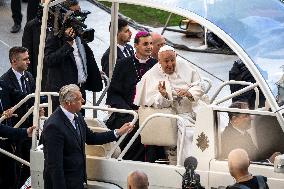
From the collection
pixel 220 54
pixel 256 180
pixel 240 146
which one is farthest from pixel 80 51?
pixel 220 54

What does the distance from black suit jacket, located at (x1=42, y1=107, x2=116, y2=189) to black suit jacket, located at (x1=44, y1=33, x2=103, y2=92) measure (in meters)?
1.75

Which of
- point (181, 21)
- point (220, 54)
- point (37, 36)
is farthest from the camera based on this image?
point (181, 21)

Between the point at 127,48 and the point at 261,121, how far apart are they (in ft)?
11.3

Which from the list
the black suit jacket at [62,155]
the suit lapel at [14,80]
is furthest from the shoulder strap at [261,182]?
the suit lapel at [14,80]

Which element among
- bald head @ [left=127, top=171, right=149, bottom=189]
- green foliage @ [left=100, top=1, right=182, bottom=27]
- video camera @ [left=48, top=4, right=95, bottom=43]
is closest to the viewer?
bald head @ [left=127, top=171, right=149, bottom=189]

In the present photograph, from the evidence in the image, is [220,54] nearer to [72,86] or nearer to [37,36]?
[37,36]

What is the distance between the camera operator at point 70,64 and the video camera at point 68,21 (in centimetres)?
58

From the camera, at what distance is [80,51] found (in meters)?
10.8

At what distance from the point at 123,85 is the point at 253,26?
1.93 metres

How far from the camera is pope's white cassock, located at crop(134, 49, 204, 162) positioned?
30.3 ft

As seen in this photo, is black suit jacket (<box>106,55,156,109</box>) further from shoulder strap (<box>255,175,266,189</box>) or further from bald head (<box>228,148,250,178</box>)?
shoulder strap (<box>255,175,266,189</box>)

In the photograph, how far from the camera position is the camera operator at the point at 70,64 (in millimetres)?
10633

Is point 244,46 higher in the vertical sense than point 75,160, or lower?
higher

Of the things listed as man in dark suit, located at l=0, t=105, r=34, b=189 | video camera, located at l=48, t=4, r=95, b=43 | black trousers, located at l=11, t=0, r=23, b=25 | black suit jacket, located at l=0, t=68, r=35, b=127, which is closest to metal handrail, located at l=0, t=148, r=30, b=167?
man in dark suit, located at l=0, t=105, r=34, b=189
